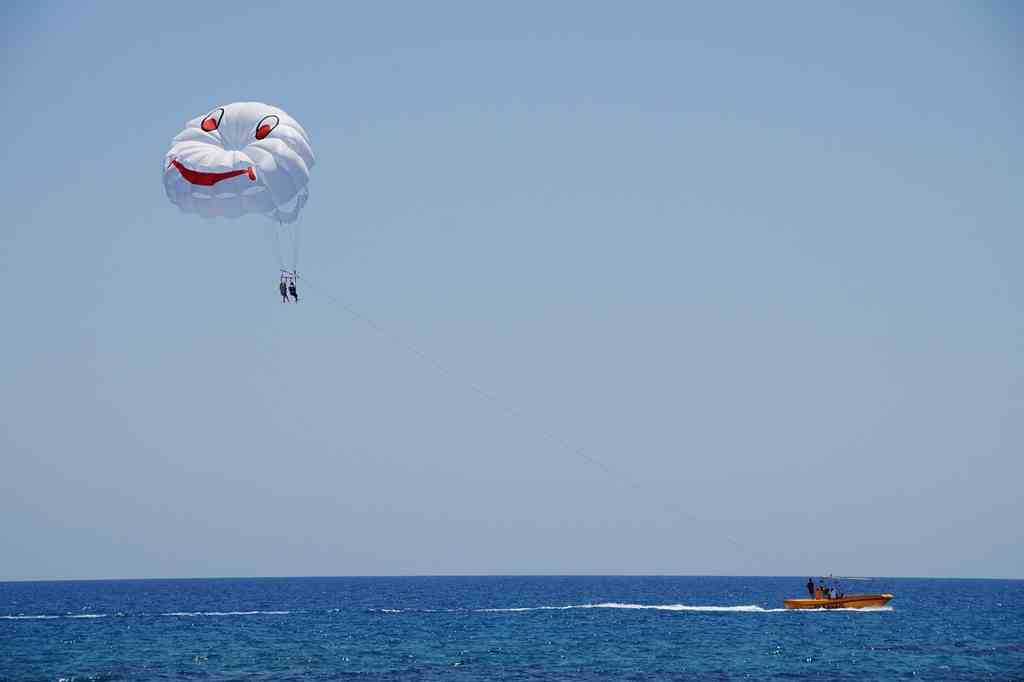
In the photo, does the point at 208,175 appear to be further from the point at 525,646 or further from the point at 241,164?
the point at 525,646

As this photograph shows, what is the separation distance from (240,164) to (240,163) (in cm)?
3

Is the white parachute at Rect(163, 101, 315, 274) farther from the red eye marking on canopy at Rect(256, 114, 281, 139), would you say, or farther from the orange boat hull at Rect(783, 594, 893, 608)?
the orange boat hull at Rect(783, 594, 893, 608)

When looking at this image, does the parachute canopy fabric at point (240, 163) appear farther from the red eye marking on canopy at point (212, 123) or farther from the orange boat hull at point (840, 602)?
the orange boat hull at point (840, 602)

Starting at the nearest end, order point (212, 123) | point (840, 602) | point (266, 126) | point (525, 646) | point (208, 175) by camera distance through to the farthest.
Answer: point (208, 175) → point (266, 126) → point (212, 123) → point (525, 646) → point (840, 602)

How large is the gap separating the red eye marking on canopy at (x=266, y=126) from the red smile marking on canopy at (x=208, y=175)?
4.82ft

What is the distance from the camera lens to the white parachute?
30625 mm

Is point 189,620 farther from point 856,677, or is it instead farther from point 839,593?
point 856,677

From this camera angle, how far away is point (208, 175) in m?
30.5

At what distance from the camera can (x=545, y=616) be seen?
7750cm

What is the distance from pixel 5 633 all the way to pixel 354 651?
31.1 meters

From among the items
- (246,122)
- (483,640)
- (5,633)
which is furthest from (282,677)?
(5,633)

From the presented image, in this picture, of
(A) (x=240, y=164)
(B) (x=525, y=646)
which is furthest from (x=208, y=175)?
(B) (x=525, y=646)

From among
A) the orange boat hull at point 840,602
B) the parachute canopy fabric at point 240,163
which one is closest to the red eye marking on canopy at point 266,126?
the parachute canopy fabric at point 240,163

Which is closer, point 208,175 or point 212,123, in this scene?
point 208,175
